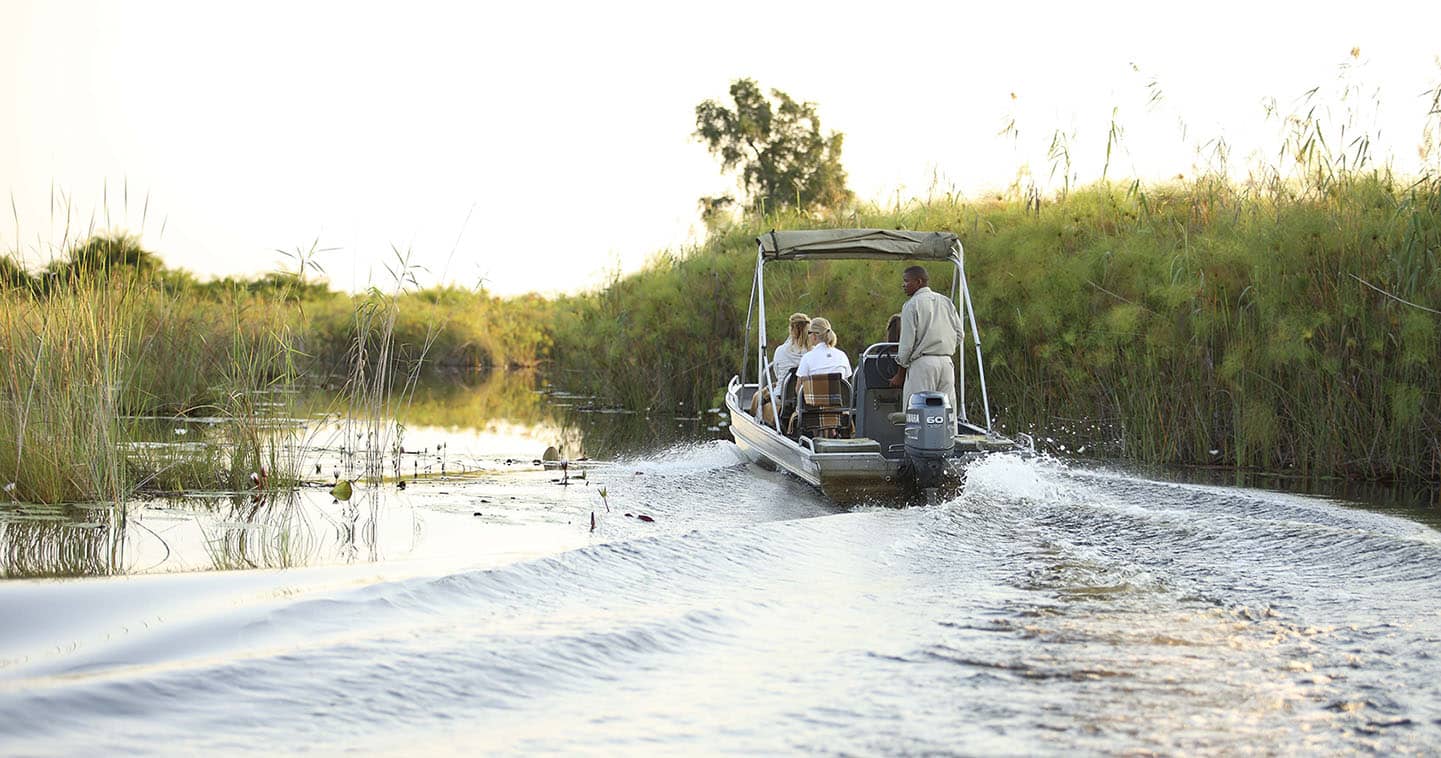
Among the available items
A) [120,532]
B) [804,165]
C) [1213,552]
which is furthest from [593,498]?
[804,165]

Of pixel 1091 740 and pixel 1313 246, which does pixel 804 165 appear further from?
pixel 1091 740

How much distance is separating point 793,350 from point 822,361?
162 cm

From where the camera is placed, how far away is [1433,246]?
11.2 metres

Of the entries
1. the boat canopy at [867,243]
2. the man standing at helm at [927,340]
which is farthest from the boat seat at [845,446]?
the boat canopy at [867,243]

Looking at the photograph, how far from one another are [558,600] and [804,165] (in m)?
45.7

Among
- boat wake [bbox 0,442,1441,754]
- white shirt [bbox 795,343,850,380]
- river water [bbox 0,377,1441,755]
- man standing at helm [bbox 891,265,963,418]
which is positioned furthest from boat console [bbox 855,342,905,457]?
boat wake [bbox 0,442,1441,754]

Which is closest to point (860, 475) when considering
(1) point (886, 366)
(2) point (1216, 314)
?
(1) point (886, 366)

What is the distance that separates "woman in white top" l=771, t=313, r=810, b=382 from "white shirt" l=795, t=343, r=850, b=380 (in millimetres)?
1149

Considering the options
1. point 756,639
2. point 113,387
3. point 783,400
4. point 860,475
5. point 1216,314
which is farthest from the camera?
point 1216,314

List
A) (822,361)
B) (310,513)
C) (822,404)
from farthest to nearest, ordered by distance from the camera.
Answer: (822,361)
(822,404)
(310,513)

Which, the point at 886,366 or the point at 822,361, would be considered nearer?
the point at 886,366

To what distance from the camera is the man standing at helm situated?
10.4 m

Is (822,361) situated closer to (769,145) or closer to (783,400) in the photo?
(783,400)

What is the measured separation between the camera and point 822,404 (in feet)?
38.7
